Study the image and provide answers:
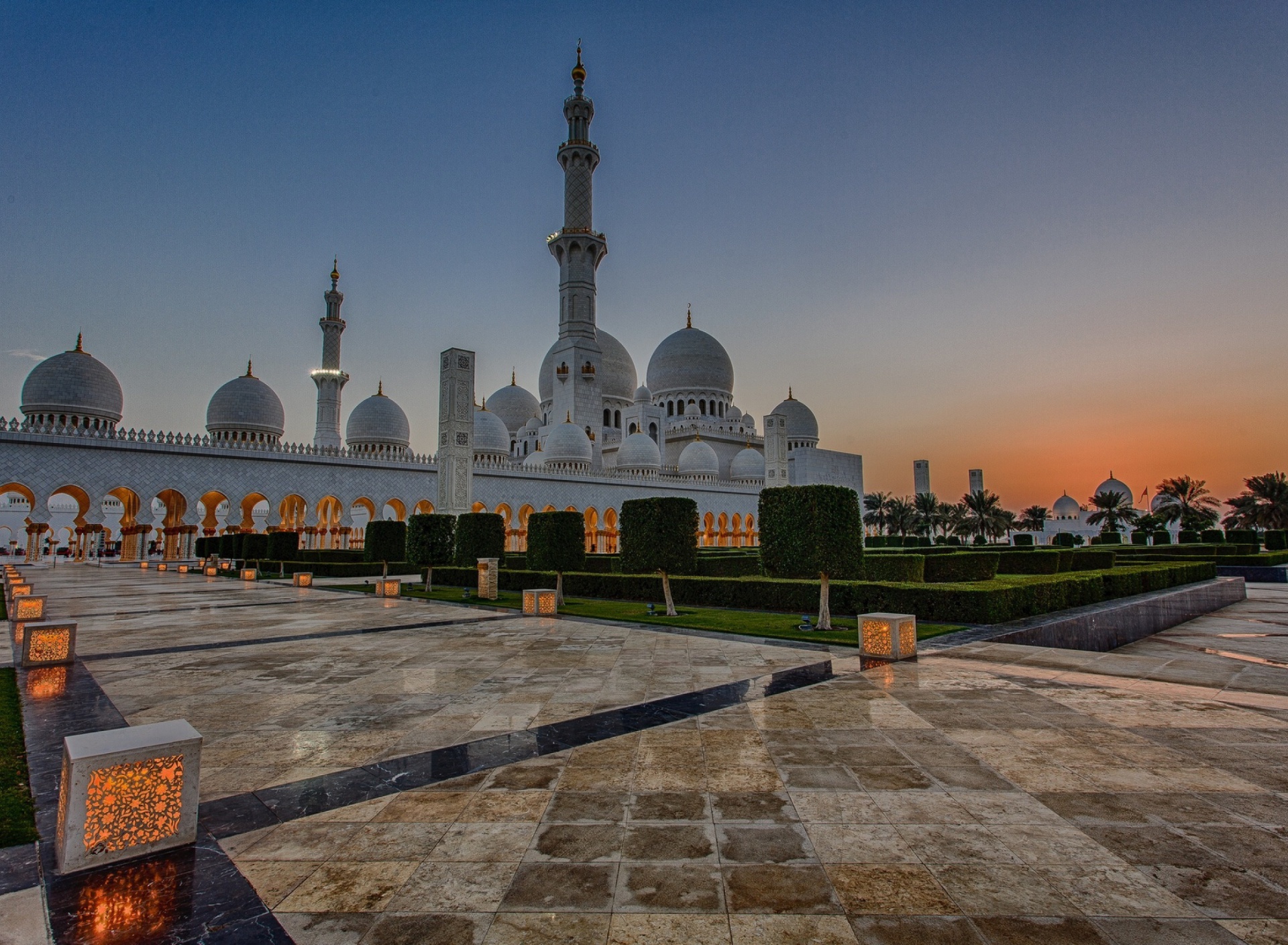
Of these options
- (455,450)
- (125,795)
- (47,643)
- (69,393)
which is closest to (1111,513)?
(455,450)

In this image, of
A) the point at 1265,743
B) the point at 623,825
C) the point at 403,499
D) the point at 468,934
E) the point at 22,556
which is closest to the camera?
the point at 468,934

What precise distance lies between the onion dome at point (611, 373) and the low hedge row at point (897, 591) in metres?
30.7

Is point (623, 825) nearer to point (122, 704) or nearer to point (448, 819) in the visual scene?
point (448, 819)

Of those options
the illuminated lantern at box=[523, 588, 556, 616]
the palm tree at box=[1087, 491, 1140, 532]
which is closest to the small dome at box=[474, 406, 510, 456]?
the illuminated lantern at box=[523, 588, 556, 616]

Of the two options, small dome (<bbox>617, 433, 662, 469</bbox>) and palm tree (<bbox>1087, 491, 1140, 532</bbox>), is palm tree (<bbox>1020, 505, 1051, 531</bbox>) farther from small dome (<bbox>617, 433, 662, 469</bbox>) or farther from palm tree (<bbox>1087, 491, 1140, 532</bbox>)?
small dome (<bbox>617, 433, 662, 469</bbox>)

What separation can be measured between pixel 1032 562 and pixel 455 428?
72.2 feet

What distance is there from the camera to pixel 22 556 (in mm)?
43375

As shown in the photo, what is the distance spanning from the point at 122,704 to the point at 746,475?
149 ft

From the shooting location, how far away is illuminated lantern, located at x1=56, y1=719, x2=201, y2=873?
9.10 ft

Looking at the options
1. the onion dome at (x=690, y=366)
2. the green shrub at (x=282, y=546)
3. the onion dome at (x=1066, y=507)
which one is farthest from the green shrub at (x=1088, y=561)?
the onion dome at (x=1066, y=507)

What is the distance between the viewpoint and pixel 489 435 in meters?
40.7

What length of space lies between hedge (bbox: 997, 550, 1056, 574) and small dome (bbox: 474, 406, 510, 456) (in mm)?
A: 28912

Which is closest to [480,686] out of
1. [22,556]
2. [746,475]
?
[746,475]

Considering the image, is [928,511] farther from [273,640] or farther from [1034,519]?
[273,640]
